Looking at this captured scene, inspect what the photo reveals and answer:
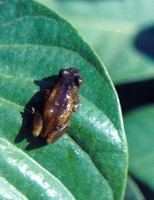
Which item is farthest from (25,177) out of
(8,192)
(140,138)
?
(140,138)

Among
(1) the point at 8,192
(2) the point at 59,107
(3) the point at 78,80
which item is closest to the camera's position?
(1) the point at 8,192

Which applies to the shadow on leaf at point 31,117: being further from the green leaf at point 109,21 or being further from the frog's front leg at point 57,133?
the green leaf at point 109,21

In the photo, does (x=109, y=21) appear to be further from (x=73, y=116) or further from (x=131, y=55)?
(x=73, y=116)

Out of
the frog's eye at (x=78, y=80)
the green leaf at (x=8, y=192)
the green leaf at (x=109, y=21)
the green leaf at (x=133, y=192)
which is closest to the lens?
the green leaf at (x=8, y=192)

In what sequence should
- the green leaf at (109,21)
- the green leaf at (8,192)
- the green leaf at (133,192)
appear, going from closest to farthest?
the green leaf at (8,192), the green leaf at (133,192), the green leaf at (109,21)

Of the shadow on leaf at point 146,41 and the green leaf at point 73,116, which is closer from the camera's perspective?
the green leaf at point 73,116

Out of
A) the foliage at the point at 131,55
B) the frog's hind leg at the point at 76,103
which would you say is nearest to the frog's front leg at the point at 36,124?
the frog's hind leg at the point at 76,103

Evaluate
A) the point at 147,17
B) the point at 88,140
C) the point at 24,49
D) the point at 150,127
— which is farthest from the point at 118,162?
the point at 147,17

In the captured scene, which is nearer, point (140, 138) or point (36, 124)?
point (36, 124)
